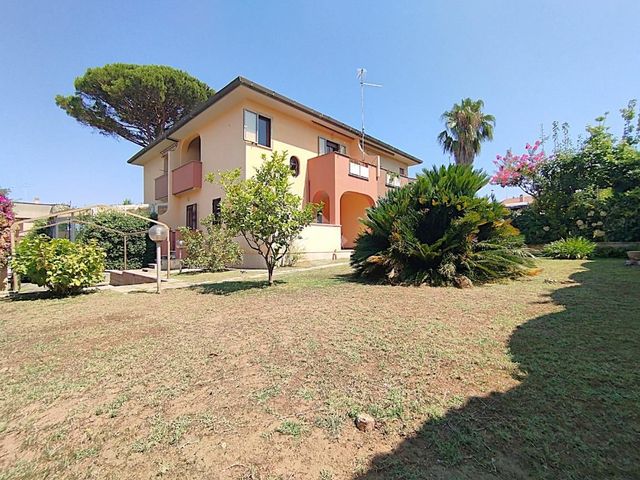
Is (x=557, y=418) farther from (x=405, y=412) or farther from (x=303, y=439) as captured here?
(x=303, y=439)

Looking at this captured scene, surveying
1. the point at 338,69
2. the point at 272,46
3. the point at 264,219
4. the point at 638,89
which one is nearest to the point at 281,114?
the point at 272,46

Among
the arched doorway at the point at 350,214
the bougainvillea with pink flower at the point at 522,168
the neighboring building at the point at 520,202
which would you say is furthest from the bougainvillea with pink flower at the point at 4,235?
the neighboring building at the point at 520,202

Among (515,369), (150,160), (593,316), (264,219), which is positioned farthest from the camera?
(150,160)

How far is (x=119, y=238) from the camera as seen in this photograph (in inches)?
603

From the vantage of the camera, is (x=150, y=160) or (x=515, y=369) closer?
(x=515, y=369)

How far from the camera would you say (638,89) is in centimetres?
1600

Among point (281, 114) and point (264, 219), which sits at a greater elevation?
point (281, 114)

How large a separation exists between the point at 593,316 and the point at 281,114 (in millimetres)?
14840

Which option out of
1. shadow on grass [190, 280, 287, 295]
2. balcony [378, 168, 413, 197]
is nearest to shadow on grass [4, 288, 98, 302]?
shadow on grass [190, 280, 287, 295]

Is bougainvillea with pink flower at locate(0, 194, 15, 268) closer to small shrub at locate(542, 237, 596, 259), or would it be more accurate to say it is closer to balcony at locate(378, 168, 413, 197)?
balcony at locate(378, 168, 413, 197)

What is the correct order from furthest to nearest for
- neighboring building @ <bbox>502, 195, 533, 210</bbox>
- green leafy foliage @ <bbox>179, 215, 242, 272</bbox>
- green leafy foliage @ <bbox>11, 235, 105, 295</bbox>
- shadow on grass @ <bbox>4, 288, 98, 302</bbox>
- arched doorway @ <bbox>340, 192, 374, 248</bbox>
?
1. arched doorway @ <bbox>340, 192, 374, 248</bbox>
2. neighboring building @ <bbox>502, 195, 533, 210</bbox>
3. green leafy foliage @ <bbox>179, 215, 242, 272</bbox>
4. shadow on grass @ <bbox>4, 288, 98, 302</bbox>
5. green leafy foliage @ <bbox>11, 235, 105, 295</bbox>

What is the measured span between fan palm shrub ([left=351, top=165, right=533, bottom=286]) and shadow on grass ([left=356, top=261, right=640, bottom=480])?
13.0 ft

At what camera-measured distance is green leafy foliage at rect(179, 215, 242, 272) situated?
1229cm

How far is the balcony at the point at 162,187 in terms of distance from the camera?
19.6 m
